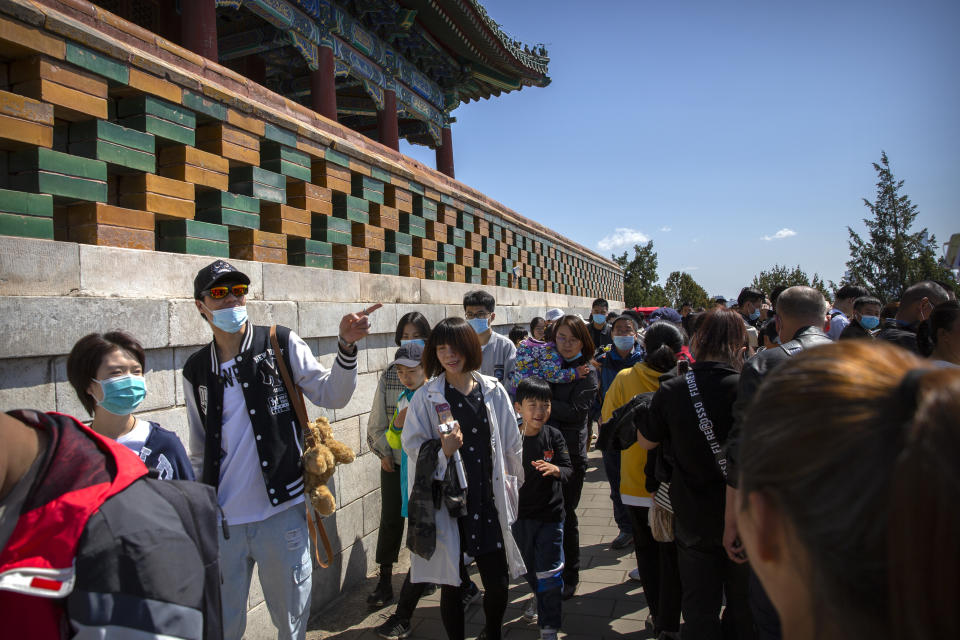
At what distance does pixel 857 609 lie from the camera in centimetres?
75

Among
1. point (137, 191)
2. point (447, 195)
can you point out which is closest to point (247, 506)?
point (137, 191)

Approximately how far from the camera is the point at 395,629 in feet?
12.0

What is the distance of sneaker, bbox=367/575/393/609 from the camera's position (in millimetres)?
4059

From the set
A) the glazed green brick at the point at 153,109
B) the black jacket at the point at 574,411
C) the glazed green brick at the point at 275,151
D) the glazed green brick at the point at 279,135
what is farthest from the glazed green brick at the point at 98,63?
the black jacket at the point at 574,411

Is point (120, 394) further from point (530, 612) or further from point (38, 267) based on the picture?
point (530, 612)

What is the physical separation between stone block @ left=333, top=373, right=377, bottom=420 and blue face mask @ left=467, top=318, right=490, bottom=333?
36.4 inches

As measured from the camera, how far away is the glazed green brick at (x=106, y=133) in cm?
287

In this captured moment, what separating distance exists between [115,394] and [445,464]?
1.49 m

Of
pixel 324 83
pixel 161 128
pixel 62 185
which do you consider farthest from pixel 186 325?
pixel 324 83

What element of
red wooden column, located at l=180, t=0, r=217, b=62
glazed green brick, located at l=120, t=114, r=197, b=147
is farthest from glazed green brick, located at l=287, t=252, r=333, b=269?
red wooden column, located at l=180, t=0, r=217, b=62

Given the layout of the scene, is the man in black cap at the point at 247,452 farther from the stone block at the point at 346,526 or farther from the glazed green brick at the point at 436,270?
the glazed green brick at the point at 436,270

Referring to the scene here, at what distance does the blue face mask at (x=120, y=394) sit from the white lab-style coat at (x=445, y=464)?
127cm

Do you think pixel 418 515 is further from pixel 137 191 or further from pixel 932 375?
pixel 932 375

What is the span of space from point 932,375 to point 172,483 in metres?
1.49
